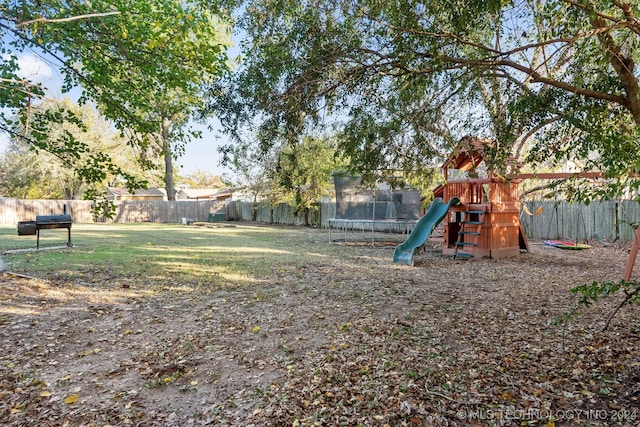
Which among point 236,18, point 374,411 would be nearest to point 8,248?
point 236,18

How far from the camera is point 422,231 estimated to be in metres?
9.29

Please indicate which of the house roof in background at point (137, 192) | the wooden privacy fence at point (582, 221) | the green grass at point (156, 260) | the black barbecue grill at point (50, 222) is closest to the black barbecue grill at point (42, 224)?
the black barbecue grill at point (50, 222)

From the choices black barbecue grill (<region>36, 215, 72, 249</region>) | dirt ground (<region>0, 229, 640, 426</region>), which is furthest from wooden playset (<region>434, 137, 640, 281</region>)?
black barbecue grill (<region>36, 215, 72, 249</region>)

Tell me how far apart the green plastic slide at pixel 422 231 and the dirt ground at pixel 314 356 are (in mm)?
2683

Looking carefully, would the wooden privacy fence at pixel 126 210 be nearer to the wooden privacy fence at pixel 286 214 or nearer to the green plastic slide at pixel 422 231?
the wooden privacy fence at pixel 286 214

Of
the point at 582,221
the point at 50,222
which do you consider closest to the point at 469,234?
the point at 582,221

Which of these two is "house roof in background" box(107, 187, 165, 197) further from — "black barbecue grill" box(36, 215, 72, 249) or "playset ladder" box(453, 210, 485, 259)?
"playset ladder" box(453, 210, 485, 259)

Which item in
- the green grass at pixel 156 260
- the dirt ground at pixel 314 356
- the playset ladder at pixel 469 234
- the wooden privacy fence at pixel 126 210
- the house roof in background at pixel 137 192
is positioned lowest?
the dirt ground at pixel 314 356

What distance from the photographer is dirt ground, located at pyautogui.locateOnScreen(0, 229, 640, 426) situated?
2.50 m

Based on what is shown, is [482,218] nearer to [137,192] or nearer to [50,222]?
[50,222]

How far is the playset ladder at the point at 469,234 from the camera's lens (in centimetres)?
914

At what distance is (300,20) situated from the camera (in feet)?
16.3

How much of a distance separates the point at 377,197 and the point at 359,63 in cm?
759

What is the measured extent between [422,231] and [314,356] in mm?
6527
